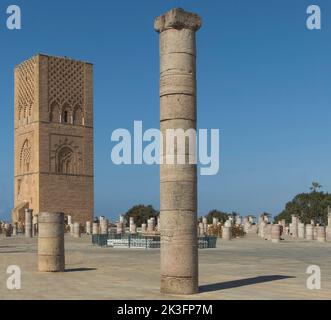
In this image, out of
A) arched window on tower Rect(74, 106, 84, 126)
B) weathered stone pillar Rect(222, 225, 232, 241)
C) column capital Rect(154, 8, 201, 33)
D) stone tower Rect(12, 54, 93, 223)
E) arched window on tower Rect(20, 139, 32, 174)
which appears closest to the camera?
column capital Rect(154, 8, 201, 33)

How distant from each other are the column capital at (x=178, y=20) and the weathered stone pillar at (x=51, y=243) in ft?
16.4

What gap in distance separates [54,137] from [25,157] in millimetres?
3484

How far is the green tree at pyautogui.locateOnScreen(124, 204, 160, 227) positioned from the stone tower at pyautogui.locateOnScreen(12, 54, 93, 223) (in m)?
10.0

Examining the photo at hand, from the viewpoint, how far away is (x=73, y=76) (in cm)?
5116

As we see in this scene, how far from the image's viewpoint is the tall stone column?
8250 mm

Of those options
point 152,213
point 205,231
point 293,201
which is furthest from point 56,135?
point 293,201

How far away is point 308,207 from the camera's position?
58812mm

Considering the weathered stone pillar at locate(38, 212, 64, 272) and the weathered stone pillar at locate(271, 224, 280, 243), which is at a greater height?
the weathered stone pillar at locate(38, 212, 64, 272)

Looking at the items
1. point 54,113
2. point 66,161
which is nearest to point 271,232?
point 66,161

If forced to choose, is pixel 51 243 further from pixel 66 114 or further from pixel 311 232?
pixel 66 114

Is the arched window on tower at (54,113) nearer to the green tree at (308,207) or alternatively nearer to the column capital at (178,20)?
the green tree at (308,207)

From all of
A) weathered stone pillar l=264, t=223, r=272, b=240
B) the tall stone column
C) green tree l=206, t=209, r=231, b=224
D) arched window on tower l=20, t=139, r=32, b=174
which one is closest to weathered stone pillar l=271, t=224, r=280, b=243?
weathered stone pillar l=264, t=223, r=272, b=240

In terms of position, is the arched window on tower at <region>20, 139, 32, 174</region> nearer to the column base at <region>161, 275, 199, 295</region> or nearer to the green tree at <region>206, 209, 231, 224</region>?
the green tree at <region>206, 209, 231, 224</region>
